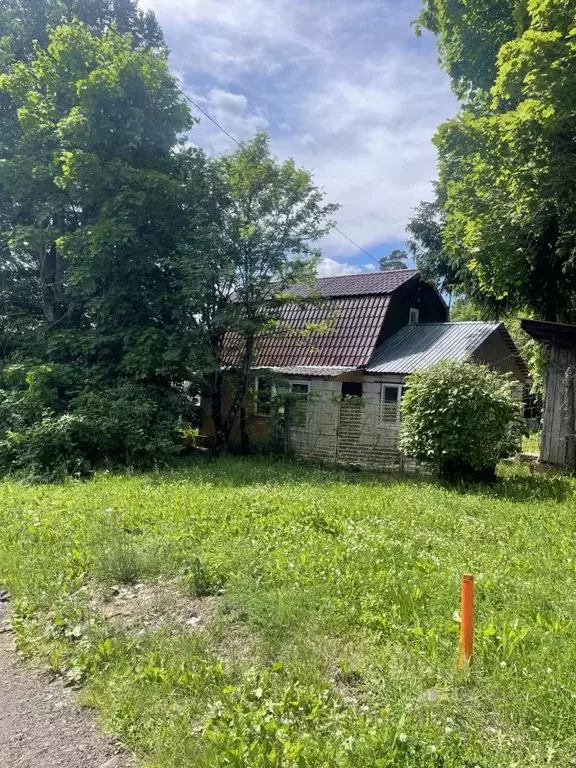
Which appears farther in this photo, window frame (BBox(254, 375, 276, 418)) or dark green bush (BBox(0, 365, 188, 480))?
window frame (BBox(254, 375, 276, 418))

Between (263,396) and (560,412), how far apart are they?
7.44 metres

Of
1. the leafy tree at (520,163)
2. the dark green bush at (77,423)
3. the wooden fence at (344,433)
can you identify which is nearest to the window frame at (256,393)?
the wooden fence at (344,433)

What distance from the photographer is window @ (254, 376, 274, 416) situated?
14.4 m

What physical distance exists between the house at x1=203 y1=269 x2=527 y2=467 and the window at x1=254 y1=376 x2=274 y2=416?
0.03 metres

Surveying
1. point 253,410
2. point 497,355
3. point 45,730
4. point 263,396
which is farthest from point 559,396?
point 45,730

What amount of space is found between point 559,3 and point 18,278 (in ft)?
49.3

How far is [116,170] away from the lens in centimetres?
1320

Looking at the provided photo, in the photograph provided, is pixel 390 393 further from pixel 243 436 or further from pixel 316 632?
pixel 316 632

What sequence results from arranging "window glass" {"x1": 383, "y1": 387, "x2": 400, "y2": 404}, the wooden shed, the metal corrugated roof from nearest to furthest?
the wooden shed, the metal corrugated roof, "window glass" {"x1": 383, "y1": 387, "x2": 400, "y2": 404}

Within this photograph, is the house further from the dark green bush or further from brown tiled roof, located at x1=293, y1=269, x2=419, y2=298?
the dark green bush

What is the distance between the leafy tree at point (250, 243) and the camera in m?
13.0

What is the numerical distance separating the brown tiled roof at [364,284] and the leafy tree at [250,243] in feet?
12.3

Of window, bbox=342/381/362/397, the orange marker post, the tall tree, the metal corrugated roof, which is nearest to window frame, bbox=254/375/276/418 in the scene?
window, bbox=342/381/362/397

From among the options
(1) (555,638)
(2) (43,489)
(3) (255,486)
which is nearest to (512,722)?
(1) (555,638)
